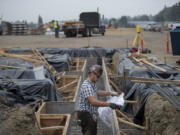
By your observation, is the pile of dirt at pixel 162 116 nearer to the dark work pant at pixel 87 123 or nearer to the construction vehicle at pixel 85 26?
the dark work pant at pixel 87 123

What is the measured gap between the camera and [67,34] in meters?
29.8

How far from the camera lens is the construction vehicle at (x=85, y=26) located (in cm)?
2866

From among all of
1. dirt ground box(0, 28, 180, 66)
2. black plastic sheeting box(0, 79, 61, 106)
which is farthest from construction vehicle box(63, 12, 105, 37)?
black plastic sheeting box(0, 79, 61, 106)

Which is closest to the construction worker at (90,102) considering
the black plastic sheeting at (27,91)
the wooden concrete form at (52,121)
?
the wooden concrete form at (52,121)

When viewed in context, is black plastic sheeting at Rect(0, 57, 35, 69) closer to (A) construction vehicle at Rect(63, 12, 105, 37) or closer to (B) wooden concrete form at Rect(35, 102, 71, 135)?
(B) wooden concrete form at Rect(35, 102, 71, 135)

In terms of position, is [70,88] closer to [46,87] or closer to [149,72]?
[46,87]

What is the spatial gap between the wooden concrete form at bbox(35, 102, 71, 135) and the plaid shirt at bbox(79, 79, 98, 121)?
0.85 m

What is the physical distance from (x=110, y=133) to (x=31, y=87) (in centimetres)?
253

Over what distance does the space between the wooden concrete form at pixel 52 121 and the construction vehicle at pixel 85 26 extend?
22.9 metres

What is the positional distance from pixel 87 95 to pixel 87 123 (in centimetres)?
62

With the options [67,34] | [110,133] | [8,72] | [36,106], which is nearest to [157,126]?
[110,133]

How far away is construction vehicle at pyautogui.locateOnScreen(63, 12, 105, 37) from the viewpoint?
2866cm

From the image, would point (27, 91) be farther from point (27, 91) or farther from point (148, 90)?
point (148, 90)

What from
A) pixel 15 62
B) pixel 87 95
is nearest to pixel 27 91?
pixel 87 95
